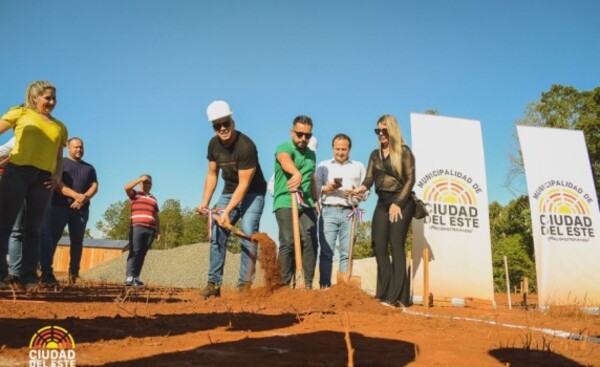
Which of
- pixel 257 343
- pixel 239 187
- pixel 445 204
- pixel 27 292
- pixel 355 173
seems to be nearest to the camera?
pixel 257 343

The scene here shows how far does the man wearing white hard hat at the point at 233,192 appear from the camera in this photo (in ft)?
16.8

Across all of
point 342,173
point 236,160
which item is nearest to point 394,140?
point 342,173

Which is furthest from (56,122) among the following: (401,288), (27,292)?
(401,288)

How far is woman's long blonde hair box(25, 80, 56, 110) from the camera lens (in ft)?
15.2

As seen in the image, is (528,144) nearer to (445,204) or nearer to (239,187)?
(445,204)

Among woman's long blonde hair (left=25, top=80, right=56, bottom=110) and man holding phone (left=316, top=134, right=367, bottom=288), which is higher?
woman's long blonde hair (left=25, top=80, right=56, bottom=110)

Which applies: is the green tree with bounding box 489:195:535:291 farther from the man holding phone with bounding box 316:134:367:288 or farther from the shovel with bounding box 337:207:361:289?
the shovel with bounding box 337:207:361:289

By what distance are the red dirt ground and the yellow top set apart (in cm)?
119

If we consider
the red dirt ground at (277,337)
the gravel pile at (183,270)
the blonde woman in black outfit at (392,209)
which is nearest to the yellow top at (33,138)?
the red dirt ground at (277,337)

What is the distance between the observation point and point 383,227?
5359 mm

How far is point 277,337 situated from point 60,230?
5.09 metres

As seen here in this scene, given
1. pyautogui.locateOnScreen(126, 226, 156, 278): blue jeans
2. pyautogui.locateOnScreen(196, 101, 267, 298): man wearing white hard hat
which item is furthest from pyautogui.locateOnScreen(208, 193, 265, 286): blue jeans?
pyautogui.locateOnScreen(126, 226, 156, 278): blue jeans

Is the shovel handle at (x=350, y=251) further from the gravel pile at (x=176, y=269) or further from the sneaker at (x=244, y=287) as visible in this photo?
the gravel pile at (x=176, y=269)

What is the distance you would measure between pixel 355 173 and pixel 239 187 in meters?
1.85
